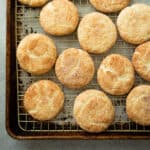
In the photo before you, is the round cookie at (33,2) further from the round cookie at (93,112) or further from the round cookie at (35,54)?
the round cookie at (93,112)

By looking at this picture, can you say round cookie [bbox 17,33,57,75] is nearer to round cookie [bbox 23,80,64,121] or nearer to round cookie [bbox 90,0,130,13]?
round cookie [bbox 23,80,64,121]

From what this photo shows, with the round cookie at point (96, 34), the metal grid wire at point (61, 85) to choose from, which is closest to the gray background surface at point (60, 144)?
the metal grid wire at point (61, 85)

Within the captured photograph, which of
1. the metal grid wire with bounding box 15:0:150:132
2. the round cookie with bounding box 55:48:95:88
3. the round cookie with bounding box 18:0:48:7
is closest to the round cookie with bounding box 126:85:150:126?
the metal grid wire with bounding box 15:0:150:132

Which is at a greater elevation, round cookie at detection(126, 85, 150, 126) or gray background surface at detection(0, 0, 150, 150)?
round cookie at detection(126, 85, 150, 126)

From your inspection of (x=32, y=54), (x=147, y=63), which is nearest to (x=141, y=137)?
(x=147, y=63)

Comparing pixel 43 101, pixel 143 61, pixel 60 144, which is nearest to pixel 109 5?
pixel 143 61

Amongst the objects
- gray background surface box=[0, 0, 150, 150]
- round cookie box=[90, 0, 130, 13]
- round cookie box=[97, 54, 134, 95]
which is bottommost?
gray background surface box=[0, 0, 150, 150]

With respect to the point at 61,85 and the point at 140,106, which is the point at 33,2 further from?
the point at 140,106
